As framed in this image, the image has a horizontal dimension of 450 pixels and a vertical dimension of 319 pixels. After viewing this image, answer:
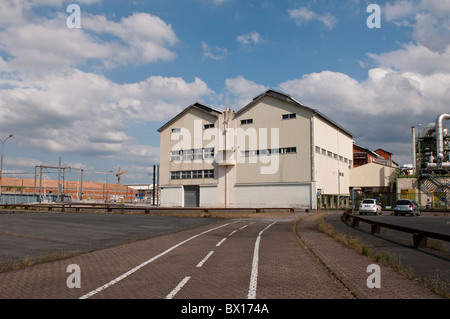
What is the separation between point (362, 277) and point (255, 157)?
152 feet

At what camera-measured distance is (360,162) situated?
78688 millimetres

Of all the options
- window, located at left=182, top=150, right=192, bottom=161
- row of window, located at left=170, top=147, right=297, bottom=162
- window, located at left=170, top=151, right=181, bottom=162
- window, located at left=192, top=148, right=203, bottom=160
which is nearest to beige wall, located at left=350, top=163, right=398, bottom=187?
row of window, located at left=170, top=147, right=297, bottom=162

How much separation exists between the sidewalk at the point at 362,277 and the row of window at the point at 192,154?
152 ft

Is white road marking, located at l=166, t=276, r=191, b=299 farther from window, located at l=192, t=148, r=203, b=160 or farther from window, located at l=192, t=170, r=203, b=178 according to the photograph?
window, located at l=192, t=148, r=203, b=160

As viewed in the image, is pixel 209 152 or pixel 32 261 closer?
pixel 32 261

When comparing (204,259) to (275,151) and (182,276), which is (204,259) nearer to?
(182,276)

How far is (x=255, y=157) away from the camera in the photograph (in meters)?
54.2

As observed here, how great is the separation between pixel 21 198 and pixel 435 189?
260ft

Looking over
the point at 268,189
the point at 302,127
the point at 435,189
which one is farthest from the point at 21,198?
the point at 435,189

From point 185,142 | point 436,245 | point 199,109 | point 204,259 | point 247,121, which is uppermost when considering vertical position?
A: point 199,109

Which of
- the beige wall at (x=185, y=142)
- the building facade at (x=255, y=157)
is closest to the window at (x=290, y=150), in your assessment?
the building facade at (x=255, y=157)

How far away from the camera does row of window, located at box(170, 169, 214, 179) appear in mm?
58631

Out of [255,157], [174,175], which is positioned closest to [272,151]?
[255,157]
